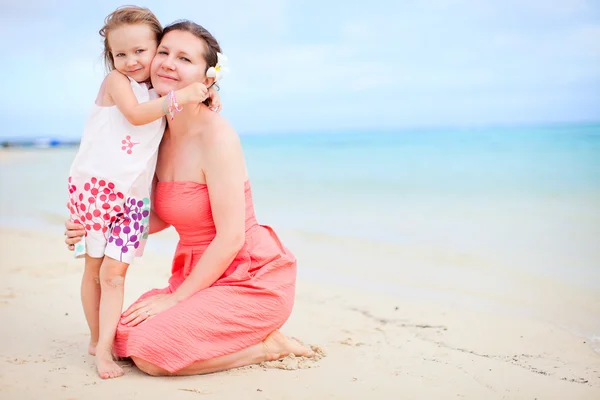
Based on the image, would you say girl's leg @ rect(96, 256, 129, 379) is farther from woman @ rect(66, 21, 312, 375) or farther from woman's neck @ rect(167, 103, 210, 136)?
woman's neck @ rect(167, 103, 210, 136)

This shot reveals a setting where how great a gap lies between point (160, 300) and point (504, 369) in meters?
1.96

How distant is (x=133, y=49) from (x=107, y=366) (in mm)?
1639

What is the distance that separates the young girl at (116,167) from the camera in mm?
3180

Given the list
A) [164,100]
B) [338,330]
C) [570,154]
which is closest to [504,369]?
[338,330]

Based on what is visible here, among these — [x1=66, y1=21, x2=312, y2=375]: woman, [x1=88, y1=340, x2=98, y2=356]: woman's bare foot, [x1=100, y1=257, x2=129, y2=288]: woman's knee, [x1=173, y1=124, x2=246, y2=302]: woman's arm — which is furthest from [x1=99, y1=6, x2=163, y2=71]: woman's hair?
[x1=88, y1=340, x2=98, y2=356]: woman's bare foot

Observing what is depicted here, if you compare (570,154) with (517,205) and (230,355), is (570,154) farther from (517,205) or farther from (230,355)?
(230,355)

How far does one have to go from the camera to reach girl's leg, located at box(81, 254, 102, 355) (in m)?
3.30

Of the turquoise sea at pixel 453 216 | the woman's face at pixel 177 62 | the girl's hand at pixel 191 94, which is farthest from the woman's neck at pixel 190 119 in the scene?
the turquoise sea at pixel 453 216

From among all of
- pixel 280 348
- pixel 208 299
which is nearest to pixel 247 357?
pixel 280 348

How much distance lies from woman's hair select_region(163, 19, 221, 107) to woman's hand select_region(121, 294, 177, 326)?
1.10m

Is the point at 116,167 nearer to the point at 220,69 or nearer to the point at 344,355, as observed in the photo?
the point at 220,69

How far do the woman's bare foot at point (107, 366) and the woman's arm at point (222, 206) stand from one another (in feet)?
1.45

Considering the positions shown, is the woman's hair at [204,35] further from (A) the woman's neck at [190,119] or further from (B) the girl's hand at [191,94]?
(B) the girl's hand at [191,94]

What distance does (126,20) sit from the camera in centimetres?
326
